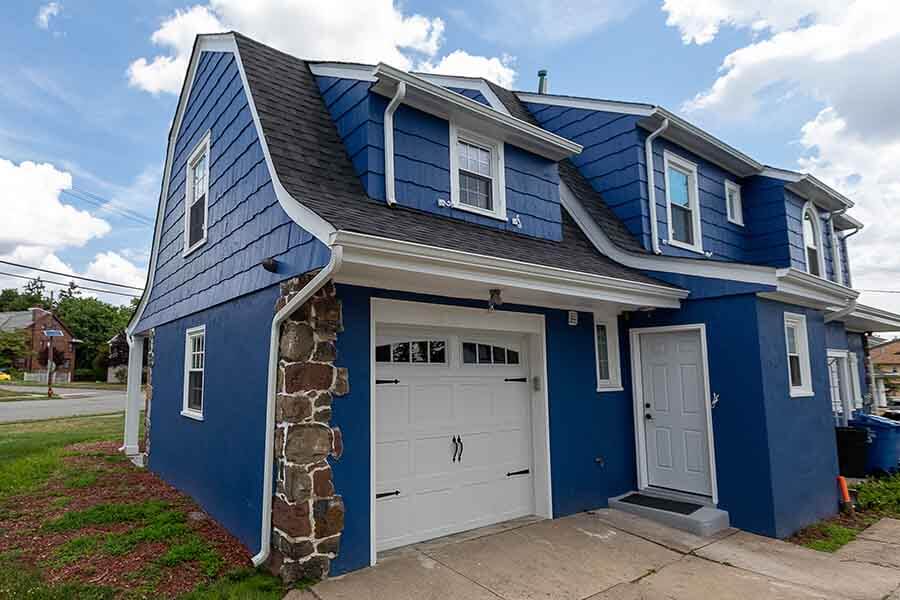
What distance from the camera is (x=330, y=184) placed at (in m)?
4.93

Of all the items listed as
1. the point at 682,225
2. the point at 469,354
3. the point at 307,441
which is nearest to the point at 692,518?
the point at 469,354

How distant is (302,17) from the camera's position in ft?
27.7

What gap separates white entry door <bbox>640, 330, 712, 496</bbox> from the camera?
620 cm

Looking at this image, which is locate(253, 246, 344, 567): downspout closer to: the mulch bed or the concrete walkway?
the mulch bed

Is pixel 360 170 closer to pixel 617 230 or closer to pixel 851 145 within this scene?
pixel 617 230

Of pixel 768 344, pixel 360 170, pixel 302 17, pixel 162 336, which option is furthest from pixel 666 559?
pixel 302 17

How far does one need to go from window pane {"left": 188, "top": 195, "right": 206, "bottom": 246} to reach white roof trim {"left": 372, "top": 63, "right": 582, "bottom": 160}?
11.8 ft

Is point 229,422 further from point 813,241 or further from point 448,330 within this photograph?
point 813,241

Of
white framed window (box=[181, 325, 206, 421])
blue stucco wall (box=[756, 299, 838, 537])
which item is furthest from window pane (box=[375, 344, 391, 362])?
blue stucco wall (box=[756, 299, 838, 537])

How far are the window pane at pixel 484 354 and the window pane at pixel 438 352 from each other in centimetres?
49

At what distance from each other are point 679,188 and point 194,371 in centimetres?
784

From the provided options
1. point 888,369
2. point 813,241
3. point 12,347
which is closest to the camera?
point 813,241

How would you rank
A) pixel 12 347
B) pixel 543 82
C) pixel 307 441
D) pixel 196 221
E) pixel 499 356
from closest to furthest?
1. pixel 307 441
2. pixel 499 356
3. pixel 196 221
4. pixel 543 82
5. pixel 12 347

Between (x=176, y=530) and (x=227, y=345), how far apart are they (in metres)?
2.00
